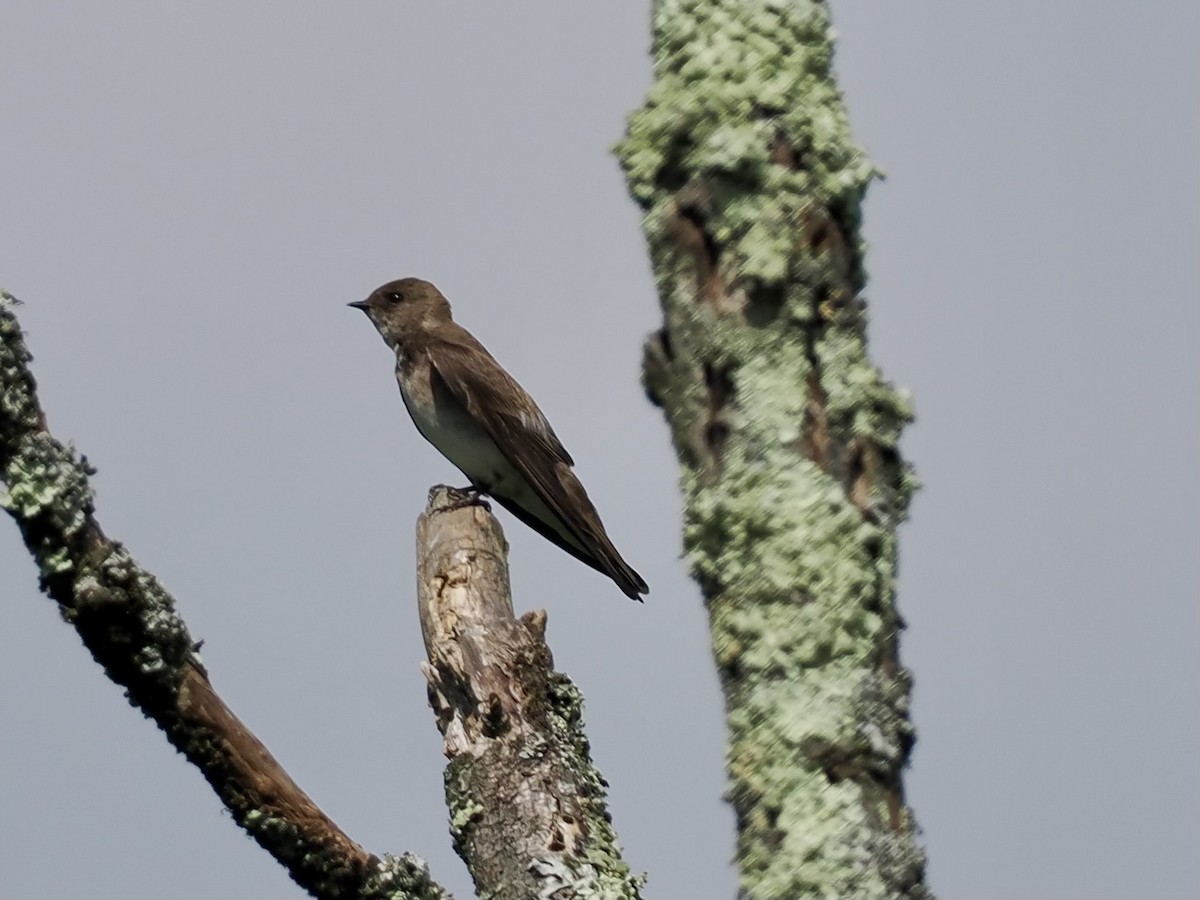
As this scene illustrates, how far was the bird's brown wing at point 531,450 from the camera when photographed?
29.3 ft

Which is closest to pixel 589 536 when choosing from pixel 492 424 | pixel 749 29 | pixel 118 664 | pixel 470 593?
pixel 492 424

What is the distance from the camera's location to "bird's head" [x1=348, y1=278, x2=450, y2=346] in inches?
410

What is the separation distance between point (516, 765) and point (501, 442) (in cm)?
422

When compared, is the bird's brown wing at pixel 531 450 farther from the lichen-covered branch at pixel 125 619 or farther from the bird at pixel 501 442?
the lichen-covered branch at pixel 125 619

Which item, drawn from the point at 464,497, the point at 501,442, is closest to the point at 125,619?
the point at 464,497

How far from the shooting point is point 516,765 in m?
5.12

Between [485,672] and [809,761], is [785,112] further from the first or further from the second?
[485,672]

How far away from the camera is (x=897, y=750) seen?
2930 mm

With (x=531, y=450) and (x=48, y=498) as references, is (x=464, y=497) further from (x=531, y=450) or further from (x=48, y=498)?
(x=48, y=498)

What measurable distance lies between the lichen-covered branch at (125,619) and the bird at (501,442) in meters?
4.28

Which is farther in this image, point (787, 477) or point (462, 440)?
point (462, 440)

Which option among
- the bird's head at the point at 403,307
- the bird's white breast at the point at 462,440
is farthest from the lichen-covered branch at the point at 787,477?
the bird's head at the point at 403,307

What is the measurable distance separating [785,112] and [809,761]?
1.20 meters

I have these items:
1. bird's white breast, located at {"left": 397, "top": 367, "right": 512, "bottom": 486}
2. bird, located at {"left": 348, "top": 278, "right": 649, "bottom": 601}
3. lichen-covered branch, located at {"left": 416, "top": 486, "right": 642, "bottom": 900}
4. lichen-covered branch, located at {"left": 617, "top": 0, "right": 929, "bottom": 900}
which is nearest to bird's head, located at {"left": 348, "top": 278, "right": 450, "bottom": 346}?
bird, located at {"left": 348, "top": 278, "right": 649, "bottom": 601}
